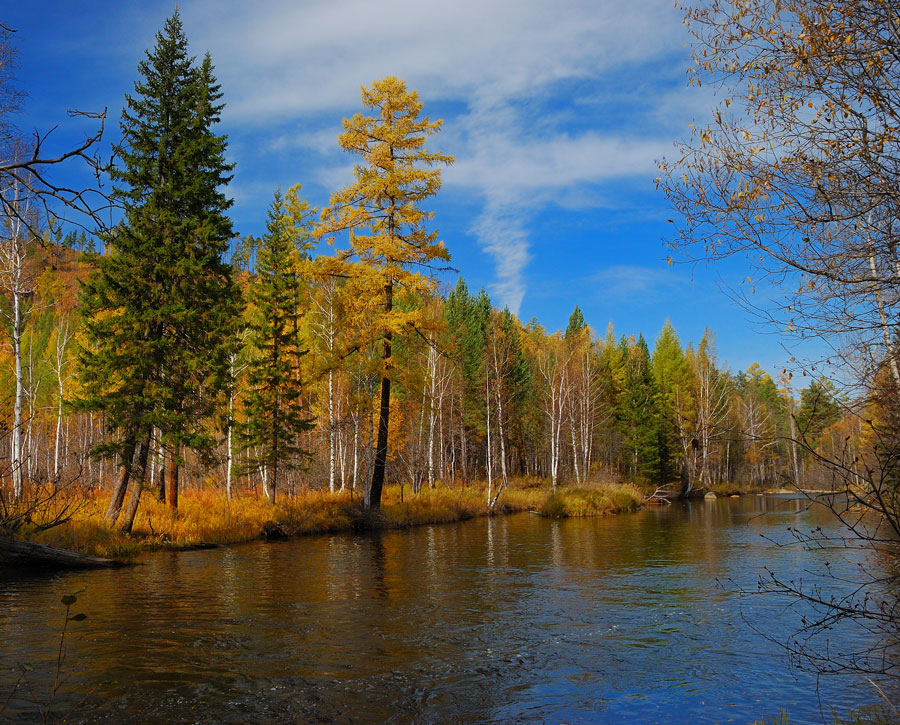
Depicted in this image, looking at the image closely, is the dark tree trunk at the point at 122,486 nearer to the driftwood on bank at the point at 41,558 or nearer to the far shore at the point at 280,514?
the far shore at the point at 280,514

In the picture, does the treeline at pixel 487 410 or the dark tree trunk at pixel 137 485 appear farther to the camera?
the treeline at pixel 487 410

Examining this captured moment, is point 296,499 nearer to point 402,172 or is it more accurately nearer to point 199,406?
point 199,406

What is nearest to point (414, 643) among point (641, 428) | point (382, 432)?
point (382, 432)

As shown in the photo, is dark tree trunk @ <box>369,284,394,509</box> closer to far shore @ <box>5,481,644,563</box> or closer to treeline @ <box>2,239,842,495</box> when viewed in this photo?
far shore @ <box>5,481,644,563</box>

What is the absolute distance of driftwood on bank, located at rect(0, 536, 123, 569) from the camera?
13.1 metres

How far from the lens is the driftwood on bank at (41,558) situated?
1314 cm

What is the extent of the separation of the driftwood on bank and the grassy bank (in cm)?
35

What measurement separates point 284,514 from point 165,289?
29.1 feet

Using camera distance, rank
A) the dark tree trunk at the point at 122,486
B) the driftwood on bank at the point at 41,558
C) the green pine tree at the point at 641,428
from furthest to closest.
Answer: the green pine tree at the point at 641,428, the dark tree trunk at the point at 122,486, the driftwood on bank at the point at 41,558

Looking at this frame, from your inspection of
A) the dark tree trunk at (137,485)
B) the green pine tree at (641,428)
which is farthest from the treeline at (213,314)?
the green pine tree at (641,428)

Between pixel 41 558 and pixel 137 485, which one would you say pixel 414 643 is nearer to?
pixel 41 558

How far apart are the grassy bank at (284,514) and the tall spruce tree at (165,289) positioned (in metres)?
1.23

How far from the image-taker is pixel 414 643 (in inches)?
347

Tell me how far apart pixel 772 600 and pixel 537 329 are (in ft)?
237
